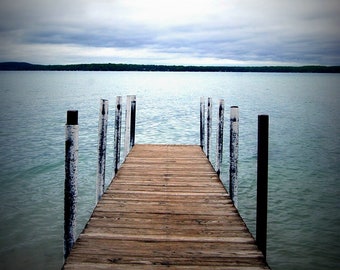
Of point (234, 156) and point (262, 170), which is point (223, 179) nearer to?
point (234, 156)

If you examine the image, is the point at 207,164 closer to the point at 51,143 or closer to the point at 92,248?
the point at 92,248

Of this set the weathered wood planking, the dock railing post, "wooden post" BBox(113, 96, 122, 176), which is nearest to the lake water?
"wooden post" BBox(113, 96, 122, 176)

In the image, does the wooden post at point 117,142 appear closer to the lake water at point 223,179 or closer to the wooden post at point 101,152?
the wooden post at point 101,152

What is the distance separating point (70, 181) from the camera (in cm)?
477

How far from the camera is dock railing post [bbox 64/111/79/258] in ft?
15.4

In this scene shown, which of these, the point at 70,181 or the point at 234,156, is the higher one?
the point at 234,156

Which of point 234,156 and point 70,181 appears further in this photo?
point 234,156

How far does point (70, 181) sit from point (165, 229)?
1475 millimetres

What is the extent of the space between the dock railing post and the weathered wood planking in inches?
9.7

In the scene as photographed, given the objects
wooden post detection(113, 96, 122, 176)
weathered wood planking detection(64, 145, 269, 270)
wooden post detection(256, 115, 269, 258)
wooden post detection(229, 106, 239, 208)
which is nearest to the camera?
weathered wood planking detection(64, 145, 269, 270)

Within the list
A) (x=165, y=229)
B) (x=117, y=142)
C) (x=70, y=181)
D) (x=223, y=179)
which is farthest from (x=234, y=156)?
(x=223, y=179)

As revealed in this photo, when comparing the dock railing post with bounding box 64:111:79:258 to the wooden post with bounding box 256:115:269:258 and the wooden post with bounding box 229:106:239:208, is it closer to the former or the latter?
the wooden post with bounding box 256:115:269:258

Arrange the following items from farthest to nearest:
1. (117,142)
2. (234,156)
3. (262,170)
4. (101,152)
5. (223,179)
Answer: (223,179) < (117,142) < (101,152) < (234,156) < (262,170)

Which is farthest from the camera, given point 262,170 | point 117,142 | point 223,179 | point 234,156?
point 223,179
